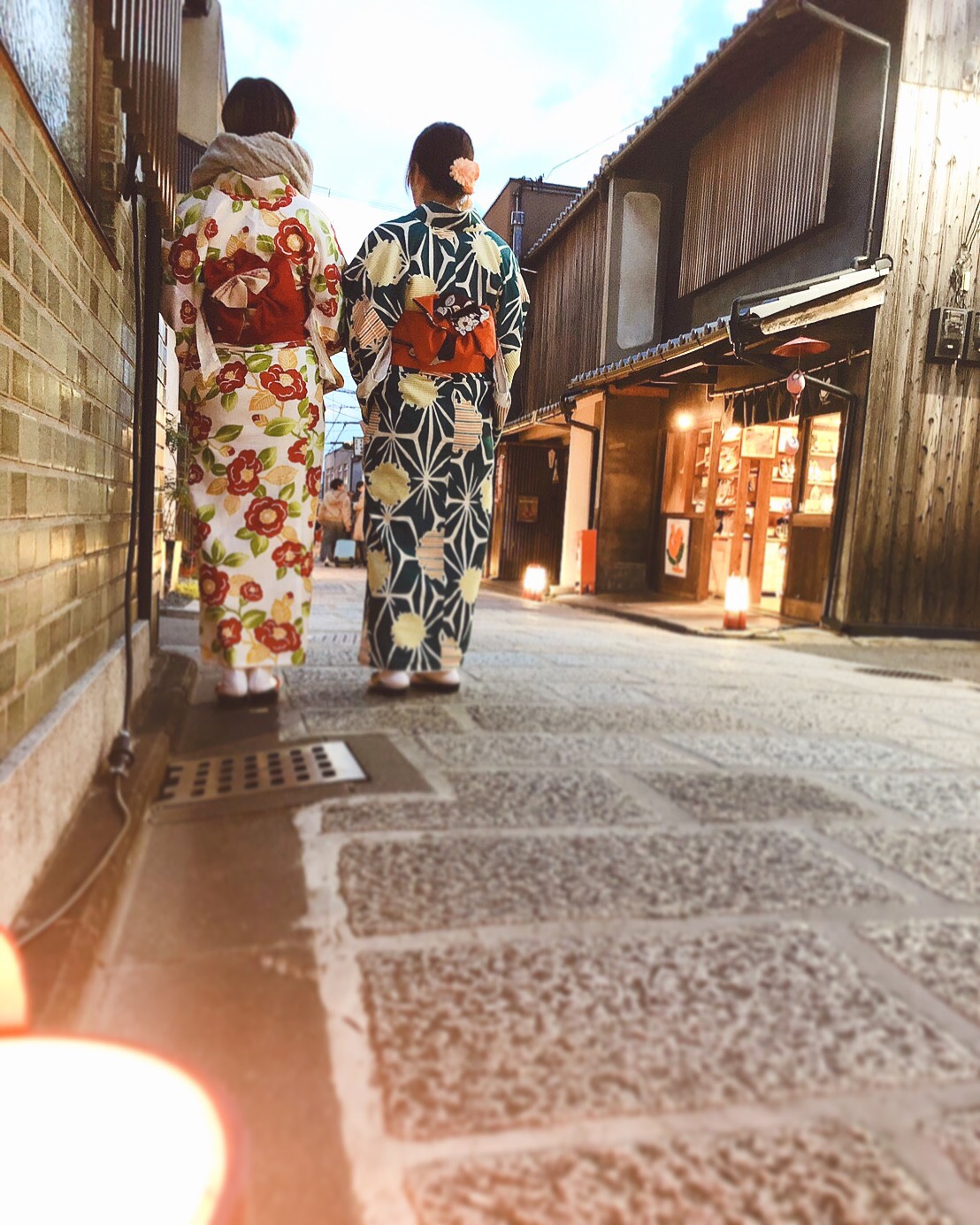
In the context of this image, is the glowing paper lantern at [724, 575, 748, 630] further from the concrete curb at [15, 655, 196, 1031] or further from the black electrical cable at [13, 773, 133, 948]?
the black electrical cable at [13, 773, 133, 948]

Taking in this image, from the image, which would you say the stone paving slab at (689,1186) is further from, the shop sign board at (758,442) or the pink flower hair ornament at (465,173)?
the shop sign board at (758,442)

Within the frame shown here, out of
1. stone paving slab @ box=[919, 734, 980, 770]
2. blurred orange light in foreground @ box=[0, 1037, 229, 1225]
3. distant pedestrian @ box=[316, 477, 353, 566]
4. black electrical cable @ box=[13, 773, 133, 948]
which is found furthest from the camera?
distant pedestrian @ box=[316, 477, 353, 566]

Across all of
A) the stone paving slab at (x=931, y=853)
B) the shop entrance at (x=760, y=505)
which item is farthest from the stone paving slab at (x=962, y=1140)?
the shop entrance at (x=760, y=505)

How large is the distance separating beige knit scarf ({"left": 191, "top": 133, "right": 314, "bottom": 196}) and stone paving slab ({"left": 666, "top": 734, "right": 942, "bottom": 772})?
8.82 feet

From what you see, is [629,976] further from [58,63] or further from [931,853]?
[58,63]

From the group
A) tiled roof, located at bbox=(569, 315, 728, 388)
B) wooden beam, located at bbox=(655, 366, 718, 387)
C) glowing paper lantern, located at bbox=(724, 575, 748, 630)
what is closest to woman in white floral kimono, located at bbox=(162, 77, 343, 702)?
glowing paper lantern, located at bbox=(724, 575, 748, 630)

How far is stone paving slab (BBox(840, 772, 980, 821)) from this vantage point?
2443 millimetres

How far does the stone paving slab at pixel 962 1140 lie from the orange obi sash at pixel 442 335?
10.8 feet

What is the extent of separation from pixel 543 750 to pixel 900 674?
171 inches

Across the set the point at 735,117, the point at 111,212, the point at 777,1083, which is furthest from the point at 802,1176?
the point at 735,117

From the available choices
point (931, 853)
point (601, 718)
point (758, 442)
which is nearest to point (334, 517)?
point (758, 442)

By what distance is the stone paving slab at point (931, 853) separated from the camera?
1885 millimetres

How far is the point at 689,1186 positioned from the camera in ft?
3.18

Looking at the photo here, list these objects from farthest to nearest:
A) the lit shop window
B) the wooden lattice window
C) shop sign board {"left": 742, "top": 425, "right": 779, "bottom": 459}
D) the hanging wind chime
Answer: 1. shop sign board {"left": 742, "top": 425, "right": 779, "bottom": 459}
2. the wooden lattice window
3. the hanging wind chime
4. the lit shop window
